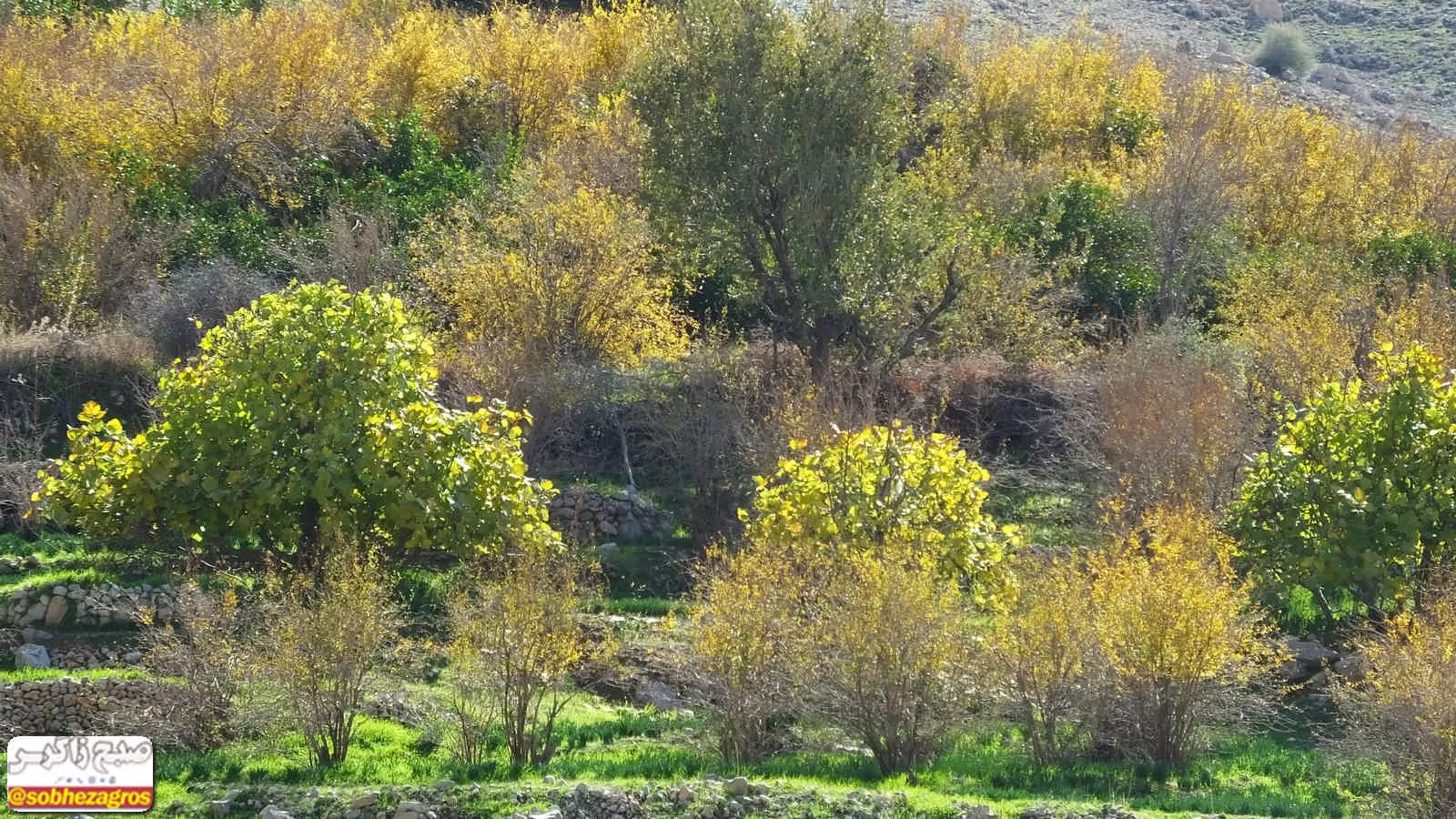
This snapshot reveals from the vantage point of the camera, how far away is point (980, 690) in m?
17.8

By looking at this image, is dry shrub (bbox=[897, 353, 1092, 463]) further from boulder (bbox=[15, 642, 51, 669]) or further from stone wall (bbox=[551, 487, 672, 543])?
boulder (bbox=[15, 642, 51, 669])

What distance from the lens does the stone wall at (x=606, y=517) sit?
25312mm

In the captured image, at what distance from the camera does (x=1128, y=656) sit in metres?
17.2

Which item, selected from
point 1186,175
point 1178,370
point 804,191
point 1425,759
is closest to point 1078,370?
point 1178,370

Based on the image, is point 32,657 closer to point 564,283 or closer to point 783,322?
point 564,283

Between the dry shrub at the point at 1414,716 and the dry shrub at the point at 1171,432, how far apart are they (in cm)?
563

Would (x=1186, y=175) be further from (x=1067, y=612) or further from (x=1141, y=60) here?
(x=1067, y=612)

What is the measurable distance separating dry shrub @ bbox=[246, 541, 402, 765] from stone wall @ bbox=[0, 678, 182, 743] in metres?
1.41

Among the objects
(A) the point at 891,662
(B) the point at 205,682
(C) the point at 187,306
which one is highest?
(A) the point at 891,662

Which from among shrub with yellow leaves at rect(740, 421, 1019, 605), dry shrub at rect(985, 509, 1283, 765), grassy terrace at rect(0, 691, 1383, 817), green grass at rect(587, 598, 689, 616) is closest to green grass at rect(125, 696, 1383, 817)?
grassy terrace at rect(0, 691, 1383, 817)

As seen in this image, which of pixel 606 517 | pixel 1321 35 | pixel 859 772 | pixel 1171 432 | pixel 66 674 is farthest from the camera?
pixel 1321 35

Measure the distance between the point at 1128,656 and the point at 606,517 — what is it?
10097mm

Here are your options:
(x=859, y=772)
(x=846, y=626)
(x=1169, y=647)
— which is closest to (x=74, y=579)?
(x=846, y=626)

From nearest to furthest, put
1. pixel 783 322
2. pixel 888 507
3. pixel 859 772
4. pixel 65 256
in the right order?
pixel 859 772, pixel 888 507, pixel 65 256, pixel 783 322
